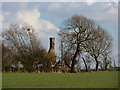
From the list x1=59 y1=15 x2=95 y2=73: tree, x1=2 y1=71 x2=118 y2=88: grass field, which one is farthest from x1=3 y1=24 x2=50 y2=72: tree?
x1=2 y1=71 x2=118 y2=88: grass field

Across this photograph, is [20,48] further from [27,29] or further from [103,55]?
[103,55]

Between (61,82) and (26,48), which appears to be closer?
(61,82)

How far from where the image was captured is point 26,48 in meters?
47.8

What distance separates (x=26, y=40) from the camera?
49375mm

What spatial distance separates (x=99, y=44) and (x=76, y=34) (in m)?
5.21

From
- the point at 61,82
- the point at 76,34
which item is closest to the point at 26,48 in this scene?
the point at 76,34

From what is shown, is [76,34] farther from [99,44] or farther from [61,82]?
[61,82]

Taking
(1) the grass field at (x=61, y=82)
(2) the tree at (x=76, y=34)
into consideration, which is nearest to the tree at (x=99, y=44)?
(2) the tree at (x=76, y=34)

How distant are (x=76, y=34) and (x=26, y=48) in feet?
31.2

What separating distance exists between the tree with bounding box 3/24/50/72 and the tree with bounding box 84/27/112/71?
8.67 meters

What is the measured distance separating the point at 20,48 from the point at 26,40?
7.20 ft

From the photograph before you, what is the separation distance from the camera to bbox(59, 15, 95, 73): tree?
48719mm

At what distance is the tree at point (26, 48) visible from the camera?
1799 inches

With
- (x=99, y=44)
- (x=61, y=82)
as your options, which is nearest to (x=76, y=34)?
(x=99, y=44)
